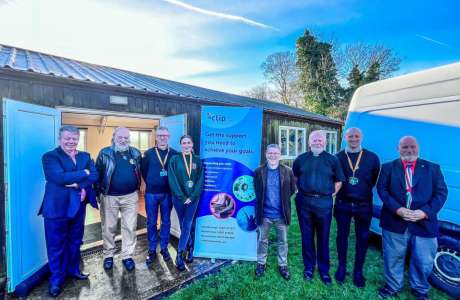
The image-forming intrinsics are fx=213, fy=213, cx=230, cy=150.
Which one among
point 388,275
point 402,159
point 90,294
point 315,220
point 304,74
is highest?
point 304,74

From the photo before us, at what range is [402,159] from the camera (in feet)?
7.57

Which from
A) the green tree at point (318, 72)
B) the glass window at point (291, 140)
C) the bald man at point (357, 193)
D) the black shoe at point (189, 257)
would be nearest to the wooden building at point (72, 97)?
the black shoe at point (189, 257)

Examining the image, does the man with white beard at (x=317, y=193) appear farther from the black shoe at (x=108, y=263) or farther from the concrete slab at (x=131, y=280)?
the black shoe at (x=108, y=263)

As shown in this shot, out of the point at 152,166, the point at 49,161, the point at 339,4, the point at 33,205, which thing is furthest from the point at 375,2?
the point at 33,205

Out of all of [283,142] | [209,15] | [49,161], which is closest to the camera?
[49,161]

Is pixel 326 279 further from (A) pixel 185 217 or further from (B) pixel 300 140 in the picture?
(B) pixel 300 140

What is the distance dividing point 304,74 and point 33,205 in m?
17.0

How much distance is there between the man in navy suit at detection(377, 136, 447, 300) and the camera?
2.16 metres

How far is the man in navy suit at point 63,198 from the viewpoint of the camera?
231 centimetres

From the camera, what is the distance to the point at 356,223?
2545mm

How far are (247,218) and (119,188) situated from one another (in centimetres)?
179

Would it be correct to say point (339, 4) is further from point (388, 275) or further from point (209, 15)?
point (388, 275)

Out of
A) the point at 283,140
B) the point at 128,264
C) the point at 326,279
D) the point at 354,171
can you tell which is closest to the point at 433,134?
the point at 354,171

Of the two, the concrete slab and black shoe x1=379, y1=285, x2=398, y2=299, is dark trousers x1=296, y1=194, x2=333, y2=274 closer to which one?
black shoe x1=379, y1=285, x2=398, y2=299
